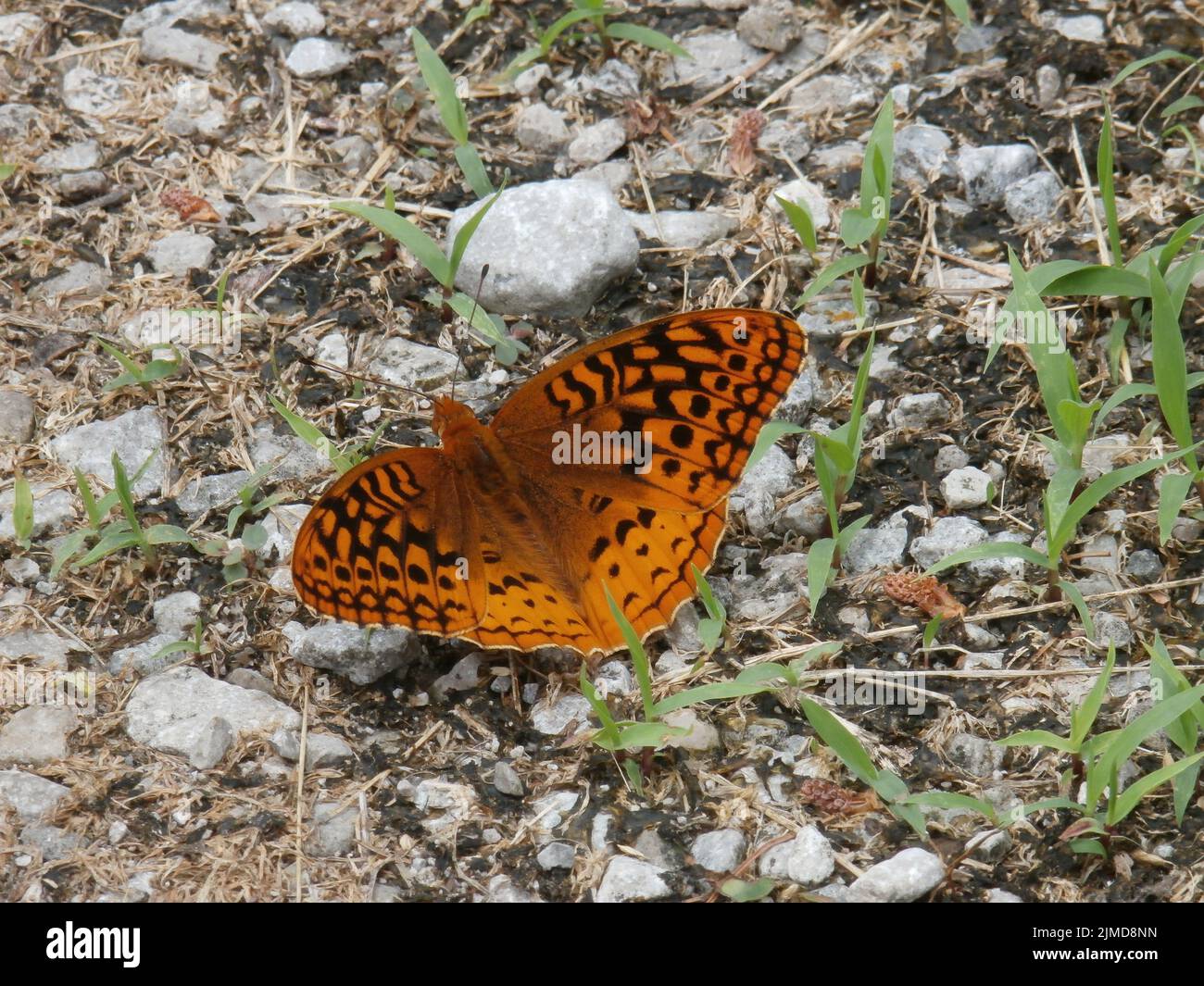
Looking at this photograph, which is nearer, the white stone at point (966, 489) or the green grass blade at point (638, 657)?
the green grass blade at point (638, 657)

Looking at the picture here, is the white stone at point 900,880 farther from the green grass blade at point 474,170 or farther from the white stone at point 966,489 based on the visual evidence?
the green grass blade at point 474,170

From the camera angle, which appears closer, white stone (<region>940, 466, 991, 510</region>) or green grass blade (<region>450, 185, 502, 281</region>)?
white stone (<region>940, 466, 991, 510</region>)

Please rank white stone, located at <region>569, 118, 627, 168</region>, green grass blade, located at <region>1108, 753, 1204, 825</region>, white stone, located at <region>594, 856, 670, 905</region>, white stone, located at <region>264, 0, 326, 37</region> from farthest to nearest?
white stone, located at <region>264, 0, 326, 37</region> < white stone, located at <region>569, 118, 627, 168</region> < white stone, located at <region>594, 856, 670, 905</region> < green grass blade, located at <region>1108, 753, 1204, 825</region>

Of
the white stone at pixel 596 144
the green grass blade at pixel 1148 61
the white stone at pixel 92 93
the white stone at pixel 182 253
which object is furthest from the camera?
the white stone at pixel 92 93

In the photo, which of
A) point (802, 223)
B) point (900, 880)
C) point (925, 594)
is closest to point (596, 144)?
point (802, 223)

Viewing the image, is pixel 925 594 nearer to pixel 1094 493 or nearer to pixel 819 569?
pixel 819 569

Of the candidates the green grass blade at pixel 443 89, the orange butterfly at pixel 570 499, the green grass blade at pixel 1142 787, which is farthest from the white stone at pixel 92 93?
the green grass blade at pixel 1142 787

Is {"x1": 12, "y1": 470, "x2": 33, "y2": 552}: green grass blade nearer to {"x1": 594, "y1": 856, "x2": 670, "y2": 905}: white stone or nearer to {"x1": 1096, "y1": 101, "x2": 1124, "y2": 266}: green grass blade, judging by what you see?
{"x1": 594, "y1": 856, "x2": 670, "y2": 905}: white stone

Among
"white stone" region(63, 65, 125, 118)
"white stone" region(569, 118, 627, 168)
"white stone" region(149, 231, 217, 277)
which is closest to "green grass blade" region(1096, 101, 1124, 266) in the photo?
"white stone" region(569, 118, 627, 168)

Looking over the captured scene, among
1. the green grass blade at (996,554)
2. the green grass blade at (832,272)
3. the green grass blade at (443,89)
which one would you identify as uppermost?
the green grass blade at (443,89)
